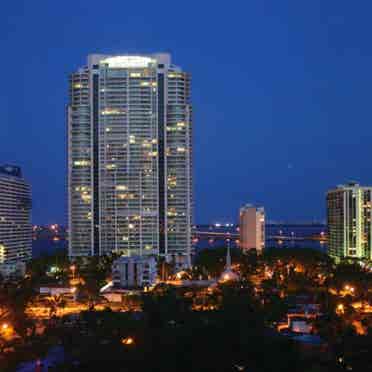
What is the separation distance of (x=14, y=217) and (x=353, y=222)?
105ft

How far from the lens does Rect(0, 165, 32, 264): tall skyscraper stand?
194 ft

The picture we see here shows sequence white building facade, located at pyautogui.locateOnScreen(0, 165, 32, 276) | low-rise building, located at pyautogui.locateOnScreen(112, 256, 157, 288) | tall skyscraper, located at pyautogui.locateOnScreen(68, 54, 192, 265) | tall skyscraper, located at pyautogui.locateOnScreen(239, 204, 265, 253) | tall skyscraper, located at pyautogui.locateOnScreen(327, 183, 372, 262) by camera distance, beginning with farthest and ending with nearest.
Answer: tall skyscraper, located at pyautogui.locateOnScreen(239, 204, 265, 253) < tall skyscraper, located at pyautogui.locateOnScreen(327, 183, 372, 262) < white building facade, located at pyautogui.locateOnScreen(0, 165, 32, 276) < tall skyscraper, located at pyautogui.locateOnScreen(68, 54, 192, 265) < low-rise building, located at pyautogui.locateOnScreen(112, 256, 157, 288)

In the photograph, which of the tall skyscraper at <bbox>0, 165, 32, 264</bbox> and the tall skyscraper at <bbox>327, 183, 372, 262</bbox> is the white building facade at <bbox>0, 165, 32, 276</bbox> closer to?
the tall skyscraper at <bbox>0, 165, 32, 264</bbox>

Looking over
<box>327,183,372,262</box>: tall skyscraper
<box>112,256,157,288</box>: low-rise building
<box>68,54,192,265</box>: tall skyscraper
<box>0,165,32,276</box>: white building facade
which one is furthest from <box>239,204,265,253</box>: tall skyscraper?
<box>112,256,157,288</box>: low-rise building

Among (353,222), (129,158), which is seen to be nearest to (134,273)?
(129,158)

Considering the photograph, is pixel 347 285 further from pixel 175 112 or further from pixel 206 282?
pixel 175 112

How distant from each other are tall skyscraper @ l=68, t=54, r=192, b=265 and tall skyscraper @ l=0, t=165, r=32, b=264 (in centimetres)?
982

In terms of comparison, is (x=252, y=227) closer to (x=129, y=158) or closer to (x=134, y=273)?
(x=129, y=158)

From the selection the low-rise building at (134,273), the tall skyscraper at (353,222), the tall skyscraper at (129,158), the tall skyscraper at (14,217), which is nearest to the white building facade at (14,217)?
the tall skyscraper at (14,217)

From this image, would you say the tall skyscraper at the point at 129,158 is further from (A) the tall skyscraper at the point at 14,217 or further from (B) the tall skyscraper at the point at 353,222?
(B) the tall skyscraper at the point at 353,222

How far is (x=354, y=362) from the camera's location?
575 inches

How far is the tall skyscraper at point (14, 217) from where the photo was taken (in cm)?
5916

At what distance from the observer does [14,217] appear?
62.3 metres

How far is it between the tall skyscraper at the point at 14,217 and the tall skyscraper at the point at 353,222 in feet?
97.1
